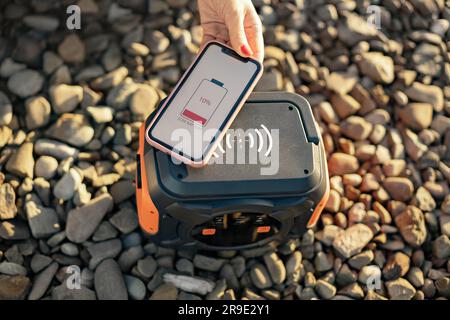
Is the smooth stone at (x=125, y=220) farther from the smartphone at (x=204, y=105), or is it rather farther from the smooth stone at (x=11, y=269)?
the smartphone at (x=204, y=105)

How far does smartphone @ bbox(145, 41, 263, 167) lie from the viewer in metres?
1.95

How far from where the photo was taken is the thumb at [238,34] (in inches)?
82.7

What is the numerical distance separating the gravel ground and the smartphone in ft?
1.82

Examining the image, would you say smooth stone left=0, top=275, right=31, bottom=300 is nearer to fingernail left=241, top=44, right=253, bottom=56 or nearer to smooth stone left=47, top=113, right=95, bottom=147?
smooth stone left=47, top=113, right=95, bottom=147

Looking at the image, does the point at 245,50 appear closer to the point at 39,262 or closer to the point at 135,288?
the point at 135,288

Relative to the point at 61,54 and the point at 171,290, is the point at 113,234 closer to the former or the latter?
the point at 171,290

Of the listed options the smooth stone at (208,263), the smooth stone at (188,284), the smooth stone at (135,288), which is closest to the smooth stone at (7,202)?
the smooth stone at (135,288)

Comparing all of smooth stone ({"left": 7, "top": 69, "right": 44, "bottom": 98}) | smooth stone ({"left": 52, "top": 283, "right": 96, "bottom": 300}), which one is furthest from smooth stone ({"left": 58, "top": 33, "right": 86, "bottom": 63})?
smooth stone ({"left": 52, "top": 283, "right": 96, "bottom": 300})

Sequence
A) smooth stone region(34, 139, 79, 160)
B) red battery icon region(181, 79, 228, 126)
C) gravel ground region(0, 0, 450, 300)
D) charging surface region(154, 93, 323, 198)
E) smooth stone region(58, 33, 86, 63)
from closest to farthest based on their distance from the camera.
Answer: charging surface region(154, 93, 323, 198) → red battery icon region(181, 79, 228, 126) → gravel ground region(0, 0, 450, 300) → smooth stone region(34, 139, 79, 160) → smooth stone region(58, 33, 86, 63)

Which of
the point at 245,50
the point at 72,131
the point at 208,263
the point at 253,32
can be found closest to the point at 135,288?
the point at 208,263

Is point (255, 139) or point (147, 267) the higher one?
point (255, 139)

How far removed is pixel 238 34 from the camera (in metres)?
2.13

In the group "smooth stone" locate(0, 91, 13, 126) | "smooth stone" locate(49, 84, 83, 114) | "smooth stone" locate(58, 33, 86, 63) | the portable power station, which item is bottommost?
"smooth stone" locate(0, 91, 13, 126)

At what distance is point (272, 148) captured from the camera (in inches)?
78.0
